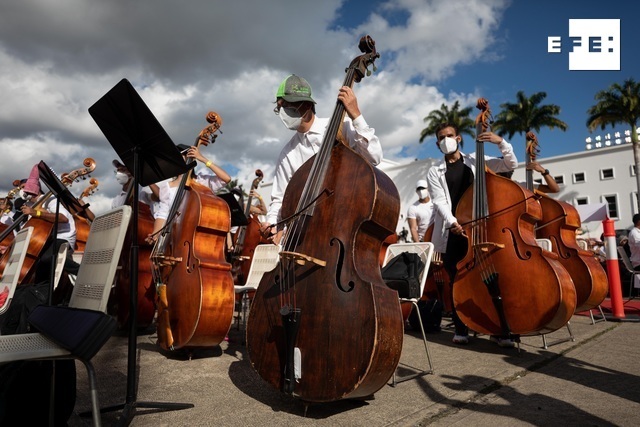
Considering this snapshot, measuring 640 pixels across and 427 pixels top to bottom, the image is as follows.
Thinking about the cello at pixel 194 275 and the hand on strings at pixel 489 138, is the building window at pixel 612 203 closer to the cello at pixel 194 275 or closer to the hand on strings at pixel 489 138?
the hand on strings at pixel 489 138

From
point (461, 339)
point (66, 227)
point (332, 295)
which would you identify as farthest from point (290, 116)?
point (66, 227)

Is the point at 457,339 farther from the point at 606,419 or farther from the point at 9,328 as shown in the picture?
the point at 9,328

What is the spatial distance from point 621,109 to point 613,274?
34.6 meters

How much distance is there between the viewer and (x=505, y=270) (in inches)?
152

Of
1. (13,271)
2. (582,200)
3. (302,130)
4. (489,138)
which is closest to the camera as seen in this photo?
(13,271)

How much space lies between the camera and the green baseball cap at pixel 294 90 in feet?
11.2

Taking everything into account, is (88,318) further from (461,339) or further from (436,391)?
(461,339)

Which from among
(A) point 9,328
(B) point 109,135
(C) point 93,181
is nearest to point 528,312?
(B) point 109,135

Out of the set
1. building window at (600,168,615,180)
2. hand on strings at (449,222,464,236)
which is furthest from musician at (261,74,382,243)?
building window at (600,168,615,180)

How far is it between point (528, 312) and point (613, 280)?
368cm

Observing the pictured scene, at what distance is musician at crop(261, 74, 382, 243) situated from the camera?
3.04 metres

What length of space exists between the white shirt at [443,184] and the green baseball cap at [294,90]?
5.95 ft

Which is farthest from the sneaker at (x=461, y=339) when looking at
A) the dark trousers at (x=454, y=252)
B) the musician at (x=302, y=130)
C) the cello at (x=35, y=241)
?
the cello at (x=35, y=241)

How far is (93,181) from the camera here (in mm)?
7648
